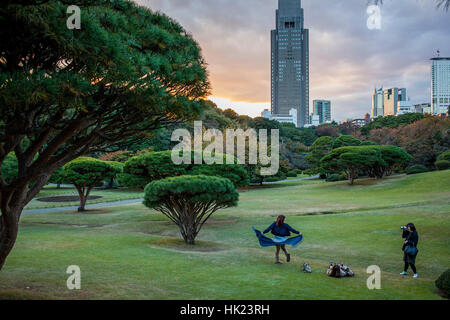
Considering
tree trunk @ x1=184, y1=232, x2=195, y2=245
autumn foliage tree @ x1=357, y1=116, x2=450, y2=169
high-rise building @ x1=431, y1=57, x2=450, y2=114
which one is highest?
high-rise building @ x1=431, y1=57, x2=450, y2=114

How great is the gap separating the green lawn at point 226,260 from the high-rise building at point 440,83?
134 meters

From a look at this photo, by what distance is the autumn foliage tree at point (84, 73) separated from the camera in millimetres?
4109

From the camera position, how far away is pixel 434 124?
163 feet

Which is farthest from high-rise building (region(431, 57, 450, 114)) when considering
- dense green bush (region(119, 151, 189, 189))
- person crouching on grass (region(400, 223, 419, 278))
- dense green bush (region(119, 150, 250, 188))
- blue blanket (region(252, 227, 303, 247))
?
blue blanket (region(252, 227, 303, 247))

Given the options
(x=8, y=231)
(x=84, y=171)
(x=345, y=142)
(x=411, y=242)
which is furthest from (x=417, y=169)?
(x=8, y=231)

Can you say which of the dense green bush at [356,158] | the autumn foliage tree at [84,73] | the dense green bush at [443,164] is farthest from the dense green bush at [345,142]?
the autumn foliage tree at [84,73]

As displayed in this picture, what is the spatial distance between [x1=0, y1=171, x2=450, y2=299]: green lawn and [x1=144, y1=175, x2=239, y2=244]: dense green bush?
1011 mm

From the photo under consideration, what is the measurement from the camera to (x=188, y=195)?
13.2 metres

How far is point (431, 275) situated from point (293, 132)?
80626 millimetres

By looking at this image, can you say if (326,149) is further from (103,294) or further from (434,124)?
(103,294)

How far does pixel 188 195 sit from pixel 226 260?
12.6 ft

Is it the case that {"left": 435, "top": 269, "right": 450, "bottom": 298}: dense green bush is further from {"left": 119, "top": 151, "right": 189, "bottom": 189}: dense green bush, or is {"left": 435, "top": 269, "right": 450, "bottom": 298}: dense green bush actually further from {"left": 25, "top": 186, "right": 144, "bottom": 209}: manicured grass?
{"left": 25, "top": 186, "right": 144, "bottom": 209}: manicured grass

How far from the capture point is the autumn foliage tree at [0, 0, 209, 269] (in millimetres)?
4109

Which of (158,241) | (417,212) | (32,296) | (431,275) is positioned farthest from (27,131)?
(417,212)
